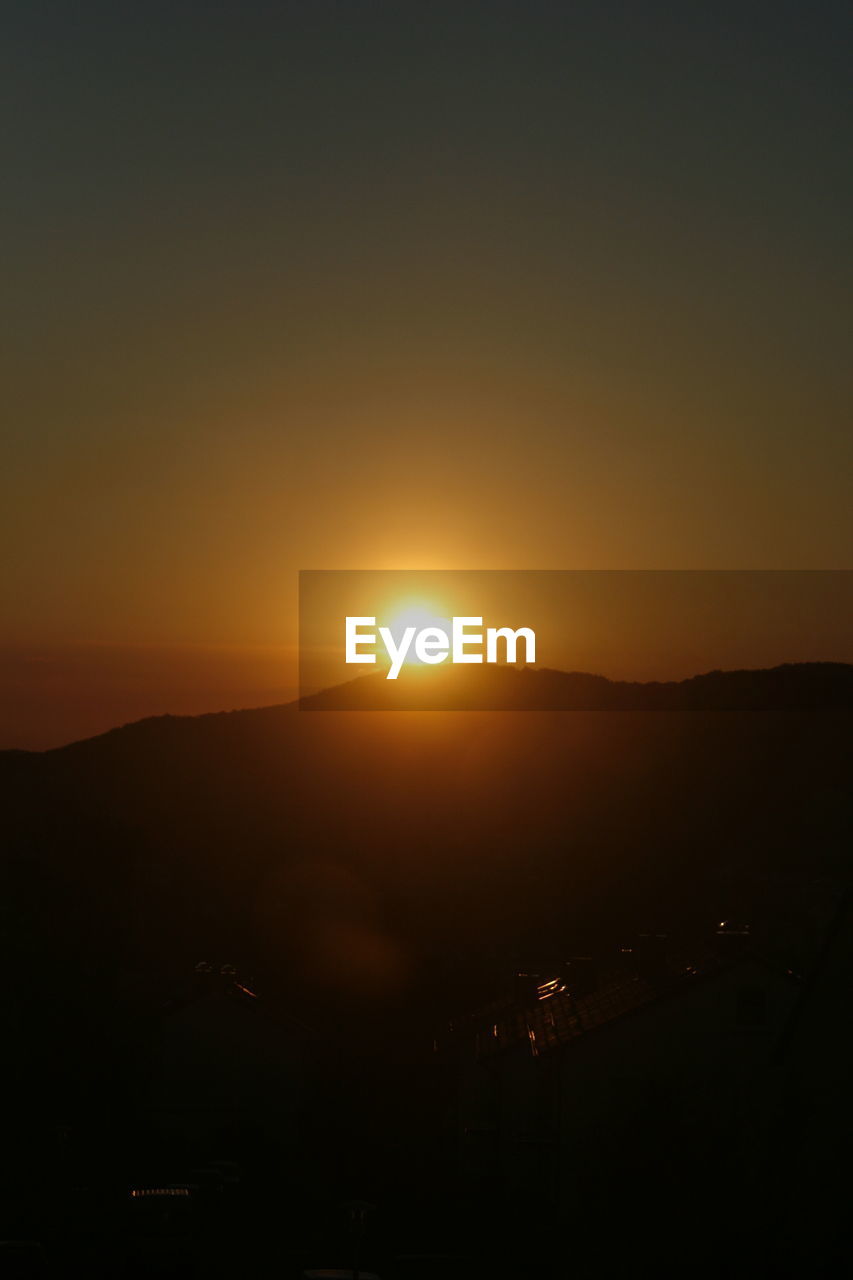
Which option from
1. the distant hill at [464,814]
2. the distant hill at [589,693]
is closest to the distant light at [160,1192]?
the distant hill at [464,814]

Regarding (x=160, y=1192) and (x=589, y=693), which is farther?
(x=589, y=693)

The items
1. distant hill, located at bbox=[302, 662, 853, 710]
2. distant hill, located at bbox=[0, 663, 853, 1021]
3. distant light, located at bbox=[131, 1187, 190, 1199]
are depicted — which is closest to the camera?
distant light, located at bbox=[131, 1187, 190, 1199]

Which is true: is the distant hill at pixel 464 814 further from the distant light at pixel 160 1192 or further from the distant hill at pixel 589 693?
the distant light at pixel 160 1192

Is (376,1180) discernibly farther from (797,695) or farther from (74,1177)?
(797,695)

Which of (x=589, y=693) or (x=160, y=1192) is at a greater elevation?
(x=589, y=693)

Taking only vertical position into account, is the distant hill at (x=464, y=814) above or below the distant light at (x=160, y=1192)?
above

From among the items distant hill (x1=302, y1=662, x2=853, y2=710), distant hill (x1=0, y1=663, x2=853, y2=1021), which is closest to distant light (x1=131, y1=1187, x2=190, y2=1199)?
distant hill (x1=0, y1=663, x2=853, y2=1021)

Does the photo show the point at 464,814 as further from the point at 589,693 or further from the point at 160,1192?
the point at 160,1192

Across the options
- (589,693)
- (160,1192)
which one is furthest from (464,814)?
(160,1192)

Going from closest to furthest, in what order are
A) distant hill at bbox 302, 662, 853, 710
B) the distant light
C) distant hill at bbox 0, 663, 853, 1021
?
1. the distant light
2. distant hill at bbox 0, 663, 853, 1021
3. distant hill at bbox 302, 662, 853, 710

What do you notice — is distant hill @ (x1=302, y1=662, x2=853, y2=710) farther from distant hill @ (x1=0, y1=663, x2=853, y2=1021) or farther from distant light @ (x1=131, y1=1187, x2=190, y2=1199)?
distant light @ (x1=131, y1=1187, x2=190, y2=1199)

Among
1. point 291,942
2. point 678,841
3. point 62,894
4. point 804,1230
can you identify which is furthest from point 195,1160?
point 678,841
